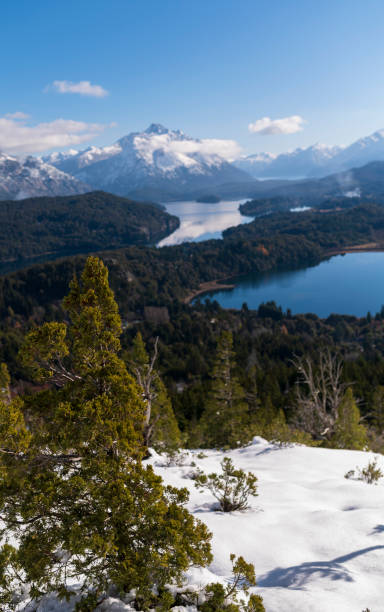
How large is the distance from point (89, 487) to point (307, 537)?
7610 millimetres

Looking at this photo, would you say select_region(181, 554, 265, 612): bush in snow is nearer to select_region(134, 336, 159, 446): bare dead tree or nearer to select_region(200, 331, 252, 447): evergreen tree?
select_region(134, 336, 159, 446): bare dead tree

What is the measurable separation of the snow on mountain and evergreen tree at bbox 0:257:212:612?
42.9 inches

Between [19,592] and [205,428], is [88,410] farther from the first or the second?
[205,428]

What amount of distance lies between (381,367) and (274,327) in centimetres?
8244

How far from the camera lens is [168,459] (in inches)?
801

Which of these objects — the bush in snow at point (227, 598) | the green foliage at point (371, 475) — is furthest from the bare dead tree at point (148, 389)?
the green foliage at point (371, 475)

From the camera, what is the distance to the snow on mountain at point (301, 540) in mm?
8227

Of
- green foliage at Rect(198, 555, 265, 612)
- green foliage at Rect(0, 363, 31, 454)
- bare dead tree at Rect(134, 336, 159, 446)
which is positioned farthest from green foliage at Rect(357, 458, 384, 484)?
green foliage at Rect(0, 363, 31, 454)

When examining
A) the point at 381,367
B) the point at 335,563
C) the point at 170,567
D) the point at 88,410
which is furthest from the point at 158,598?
the point at 381,367

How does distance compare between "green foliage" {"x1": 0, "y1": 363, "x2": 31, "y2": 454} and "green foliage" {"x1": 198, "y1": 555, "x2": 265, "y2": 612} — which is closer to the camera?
"green foliage" {"x1": 198, "y1": 555, "x2": 265, "y2": 612}

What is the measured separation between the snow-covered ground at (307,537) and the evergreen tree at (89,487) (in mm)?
1725

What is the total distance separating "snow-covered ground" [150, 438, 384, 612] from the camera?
8461 mm

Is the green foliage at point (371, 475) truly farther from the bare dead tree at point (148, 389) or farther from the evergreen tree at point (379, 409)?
the evergreen tree at point (379, 409)

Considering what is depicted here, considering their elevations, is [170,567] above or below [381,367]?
→ above
